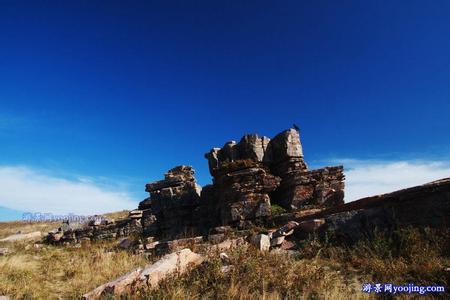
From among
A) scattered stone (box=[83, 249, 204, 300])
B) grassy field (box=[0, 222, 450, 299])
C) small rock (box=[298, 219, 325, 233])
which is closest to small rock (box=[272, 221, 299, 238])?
small rock (box=[298, 219, 325, 233])

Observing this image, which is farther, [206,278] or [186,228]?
[186,228]

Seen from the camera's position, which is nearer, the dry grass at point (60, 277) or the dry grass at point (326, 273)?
the dry grass at point (326, 273)

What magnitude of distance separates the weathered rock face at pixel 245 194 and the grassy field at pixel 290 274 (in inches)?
282

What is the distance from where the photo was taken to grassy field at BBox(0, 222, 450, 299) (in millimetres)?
6381

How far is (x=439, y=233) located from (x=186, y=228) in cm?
1537

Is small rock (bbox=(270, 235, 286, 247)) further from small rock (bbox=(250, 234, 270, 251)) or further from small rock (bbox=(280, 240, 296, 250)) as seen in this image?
small rock (bbox=(250, 234, 270, 251))

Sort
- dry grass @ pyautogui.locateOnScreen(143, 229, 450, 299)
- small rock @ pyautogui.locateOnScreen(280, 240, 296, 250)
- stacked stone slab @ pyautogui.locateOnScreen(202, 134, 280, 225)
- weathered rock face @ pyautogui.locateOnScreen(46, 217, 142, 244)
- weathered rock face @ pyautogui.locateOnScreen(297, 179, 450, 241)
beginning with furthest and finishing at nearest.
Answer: weathered rock face @ pyautogui.locateOnScreen(46, 217, 142, 244)
stacked stone slab @ pyautogui.locateOnScreen(202, 134, 280, 225)
small rock @ pyautogui.locateOnScreen(280, 240, 296, 250)
weathered rock face @ pyautogui.locateOnScreen(297, 179, 450, 241)
dry grass @ pyautogui.locateOnScreen(143, 229, 450, 299)

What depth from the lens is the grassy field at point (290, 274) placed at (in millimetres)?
6381

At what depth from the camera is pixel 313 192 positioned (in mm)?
18328

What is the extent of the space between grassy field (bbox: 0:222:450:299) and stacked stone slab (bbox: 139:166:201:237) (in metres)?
12.5

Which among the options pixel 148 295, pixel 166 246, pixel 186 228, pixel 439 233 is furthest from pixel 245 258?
pixel 186 228

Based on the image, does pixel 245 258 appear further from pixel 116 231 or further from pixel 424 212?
pixel 116 231

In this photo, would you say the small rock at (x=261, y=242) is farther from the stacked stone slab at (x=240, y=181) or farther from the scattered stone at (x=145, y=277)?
the stacked stone slab at (x=240, y=181)

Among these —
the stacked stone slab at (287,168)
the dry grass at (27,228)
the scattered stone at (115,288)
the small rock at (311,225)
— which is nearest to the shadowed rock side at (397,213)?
the small rock at (311,225)
